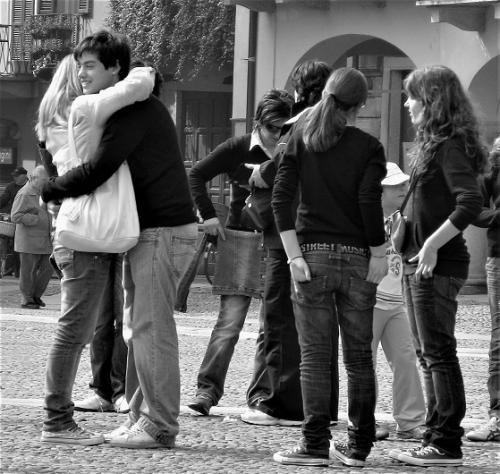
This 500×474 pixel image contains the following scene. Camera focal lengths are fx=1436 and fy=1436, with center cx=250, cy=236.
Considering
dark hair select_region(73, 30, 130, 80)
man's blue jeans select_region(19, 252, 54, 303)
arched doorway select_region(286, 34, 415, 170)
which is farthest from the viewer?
arched doorway select_region(286, 34, 415, 170)

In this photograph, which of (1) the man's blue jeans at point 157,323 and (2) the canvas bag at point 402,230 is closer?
(2) the canvas bag at point 402,230

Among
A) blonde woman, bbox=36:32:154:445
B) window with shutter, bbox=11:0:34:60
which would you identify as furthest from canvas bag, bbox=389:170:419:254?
window with shutter, bbox=11:0:34:60

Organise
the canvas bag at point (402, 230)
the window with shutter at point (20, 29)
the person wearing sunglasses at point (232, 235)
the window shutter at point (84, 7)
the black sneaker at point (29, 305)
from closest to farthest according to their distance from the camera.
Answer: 1. the canvas bag at point (402, 230)
2. the person wearing sunglasses at point (232, 235)
3. the black sneaker at point (29, 305)
4. the window shutter at point (84, 7)
5. the window with shutter at point (20, 29)

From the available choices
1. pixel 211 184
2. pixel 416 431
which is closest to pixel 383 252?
pixel 416 431

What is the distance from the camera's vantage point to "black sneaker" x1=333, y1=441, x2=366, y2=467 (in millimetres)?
6230

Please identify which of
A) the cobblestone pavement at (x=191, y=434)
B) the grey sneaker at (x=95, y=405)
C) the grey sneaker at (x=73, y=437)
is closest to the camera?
the cobblestone pavement at (x=191, y=434)

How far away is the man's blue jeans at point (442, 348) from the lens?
629cm

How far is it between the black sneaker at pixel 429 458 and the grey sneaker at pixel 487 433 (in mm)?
794

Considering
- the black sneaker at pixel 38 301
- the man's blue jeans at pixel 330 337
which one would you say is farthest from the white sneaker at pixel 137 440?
the black sneaker at pixel 38 301

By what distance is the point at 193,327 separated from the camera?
1433 cm

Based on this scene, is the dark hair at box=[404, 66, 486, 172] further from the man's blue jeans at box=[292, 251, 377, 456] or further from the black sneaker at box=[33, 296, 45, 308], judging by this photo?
the black sneaker at box=[33, 296, 45, 308]

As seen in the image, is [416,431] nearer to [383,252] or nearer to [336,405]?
[336,405]

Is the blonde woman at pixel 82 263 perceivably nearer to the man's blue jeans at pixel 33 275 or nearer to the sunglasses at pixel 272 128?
the sunglasses at pixel 272 128

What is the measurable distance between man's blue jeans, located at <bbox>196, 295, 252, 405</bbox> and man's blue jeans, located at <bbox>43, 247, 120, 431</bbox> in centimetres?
132
